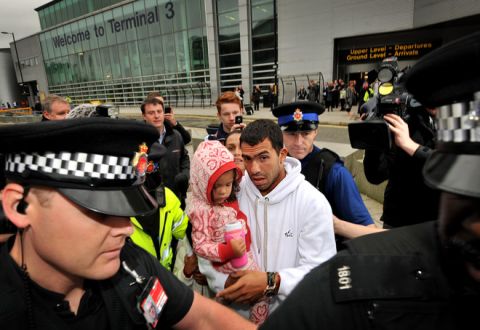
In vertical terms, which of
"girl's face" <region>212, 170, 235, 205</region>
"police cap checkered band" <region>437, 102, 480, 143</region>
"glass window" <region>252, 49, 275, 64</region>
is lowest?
"girl's face" <region>212, 170, 235, 205</region>

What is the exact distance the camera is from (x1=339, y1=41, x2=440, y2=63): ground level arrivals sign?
16.8m

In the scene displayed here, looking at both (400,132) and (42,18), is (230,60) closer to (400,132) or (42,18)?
(400,132)

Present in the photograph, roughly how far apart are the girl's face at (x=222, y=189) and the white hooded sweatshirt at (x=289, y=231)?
19 cm

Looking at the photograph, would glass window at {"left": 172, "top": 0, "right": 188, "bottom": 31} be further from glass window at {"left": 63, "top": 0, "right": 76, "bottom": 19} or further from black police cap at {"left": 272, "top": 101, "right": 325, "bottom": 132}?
black police cap at {"left": 272, "top": 101, "right": 325, "bottom": 132}

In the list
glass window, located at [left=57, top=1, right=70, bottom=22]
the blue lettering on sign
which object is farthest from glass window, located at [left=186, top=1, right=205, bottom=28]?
glass window, located at [left=57, top=1, right=70, bottom=22]

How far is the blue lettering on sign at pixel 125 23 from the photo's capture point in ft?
82.2

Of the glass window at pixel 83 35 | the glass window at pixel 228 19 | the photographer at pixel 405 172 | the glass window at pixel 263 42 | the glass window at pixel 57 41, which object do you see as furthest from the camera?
the glass window at pixel 57 41

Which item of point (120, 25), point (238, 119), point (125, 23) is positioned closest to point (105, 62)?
point (120, 25)

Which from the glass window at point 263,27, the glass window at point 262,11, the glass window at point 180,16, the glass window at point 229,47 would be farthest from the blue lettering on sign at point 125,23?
the glass window at point 263,27

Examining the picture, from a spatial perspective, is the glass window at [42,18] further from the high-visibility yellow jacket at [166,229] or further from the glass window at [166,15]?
the high-visibility yellow jacket at [166,229]

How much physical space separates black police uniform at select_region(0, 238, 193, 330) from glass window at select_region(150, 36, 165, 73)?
27.5m

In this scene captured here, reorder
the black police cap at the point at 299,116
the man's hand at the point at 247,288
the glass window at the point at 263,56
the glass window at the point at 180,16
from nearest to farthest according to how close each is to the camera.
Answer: the man's hand at the point at 247,288, the black police cap at the point at 299,116, the glass window at the point at 263,56, the glass window at the point at 180,16

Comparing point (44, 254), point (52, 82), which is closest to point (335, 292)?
point (44, 254)

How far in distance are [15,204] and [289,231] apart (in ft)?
4.53
